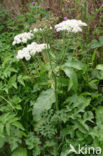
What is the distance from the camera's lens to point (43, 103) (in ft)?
7.27

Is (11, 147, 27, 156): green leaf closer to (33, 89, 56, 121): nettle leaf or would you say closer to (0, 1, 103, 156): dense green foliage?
(0, 1, 103, 156): dense green foliage

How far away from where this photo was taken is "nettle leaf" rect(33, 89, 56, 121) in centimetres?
215

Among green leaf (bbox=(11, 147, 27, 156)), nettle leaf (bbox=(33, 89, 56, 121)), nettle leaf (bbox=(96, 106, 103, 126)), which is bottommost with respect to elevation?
green leaf (bbox=(11, 147, 27, 156))

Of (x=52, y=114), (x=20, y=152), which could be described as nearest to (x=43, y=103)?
(x=52, y=114)

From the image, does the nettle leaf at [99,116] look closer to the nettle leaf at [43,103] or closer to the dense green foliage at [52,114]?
the dense green foliage at [52,114]

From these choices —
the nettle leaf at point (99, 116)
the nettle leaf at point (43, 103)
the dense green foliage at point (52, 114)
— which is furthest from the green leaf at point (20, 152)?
the nettle leaf at point (99, 116)

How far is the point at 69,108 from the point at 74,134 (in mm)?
319

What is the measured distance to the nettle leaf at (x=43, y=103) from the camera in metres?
2.15

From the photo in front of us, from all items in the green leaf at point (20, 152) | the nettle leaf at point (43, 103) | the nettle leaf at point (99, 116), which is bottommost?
the green leaf at point (20, 152)

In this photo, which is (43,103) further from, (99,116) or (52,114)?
(99,116)

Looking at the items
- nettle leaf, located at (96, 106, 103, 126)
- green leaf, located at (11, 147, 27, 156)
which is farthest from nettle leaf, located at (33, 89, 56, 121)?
nettle leaf, located at (96, 106, 103, 126)

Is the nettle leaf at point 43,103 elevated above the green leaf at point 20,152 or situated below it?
above

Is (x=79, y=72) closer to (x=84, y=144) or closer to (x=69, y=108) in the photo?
(x=69, y=108)

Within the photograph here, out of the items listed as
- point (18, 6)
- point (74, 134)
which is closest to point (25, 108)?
point (74, 134)
